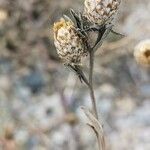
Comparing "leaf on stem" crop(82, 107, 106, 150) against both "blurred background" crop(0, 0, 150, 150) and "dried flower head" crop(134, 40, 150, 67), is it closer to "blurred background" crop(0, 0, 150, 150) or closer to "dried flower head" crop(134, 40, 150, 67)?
"dried flower head" crop(134, 40, 150, 67)

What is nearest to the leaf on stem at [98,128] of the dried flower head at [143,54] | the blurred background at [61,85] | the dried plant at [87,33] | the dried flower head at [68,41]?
the dried plant at [87,33]

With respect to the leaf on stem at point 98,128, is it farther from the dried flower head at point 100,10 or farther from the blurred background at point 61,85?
the blurred background at point 61,85

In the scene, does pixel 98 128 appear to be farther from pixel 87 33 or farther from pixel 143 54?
pixel 143 54

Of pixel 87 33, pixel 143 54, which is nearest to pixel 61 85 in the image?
pixel 143 54

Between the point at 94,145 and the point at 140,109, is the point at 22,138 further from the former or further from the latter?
the point at 140,109

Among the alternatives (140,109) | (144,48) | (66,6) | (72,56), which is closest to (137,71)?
(140,109)
